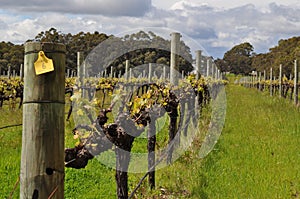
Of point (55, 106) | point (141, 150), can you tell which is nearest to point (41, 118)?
point (55, 106)

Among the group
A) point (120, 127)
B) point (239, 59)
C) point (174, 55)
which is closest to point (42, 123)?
point (120, 127)

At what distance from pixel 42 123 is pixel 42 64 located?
12.3 inches

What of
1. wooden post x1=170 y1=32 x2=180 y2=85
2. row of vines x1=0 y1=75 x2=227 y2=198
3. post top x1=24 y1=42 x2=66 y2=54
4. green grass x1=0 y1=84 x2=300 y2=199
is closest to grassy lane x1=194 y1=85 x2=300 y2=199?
green grass x1=0 y1=84 x2=300 y2=199

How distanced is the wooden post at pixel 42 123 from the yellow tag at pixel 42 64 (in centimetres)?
3

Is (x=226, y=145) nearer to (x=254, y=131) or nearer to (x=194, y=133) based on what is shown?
(x=194, y=133)

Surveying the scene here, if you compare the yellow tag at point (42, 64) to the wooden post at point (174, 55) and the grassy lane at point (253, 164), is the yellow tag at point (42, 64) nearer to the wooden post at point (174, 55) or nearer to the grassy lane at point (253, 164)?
the grassy lane at point (253, 164)

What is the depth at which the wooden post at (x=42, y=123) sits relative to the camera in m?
2.44

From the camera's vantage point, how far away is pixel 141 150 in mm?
8023

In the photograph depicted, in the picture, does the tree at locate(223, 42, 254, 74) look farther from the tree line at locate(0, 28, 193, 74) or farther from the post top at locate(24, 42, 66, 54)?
the post top at locate(24, 42, 66, 54)

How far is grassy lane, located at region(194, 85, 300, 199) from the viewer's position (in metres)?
5.79

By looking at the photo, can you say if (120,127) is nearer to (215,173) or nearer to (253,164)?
(215,173)

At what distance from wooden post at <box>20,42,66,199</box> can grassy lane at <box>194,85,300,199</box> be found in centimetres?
331

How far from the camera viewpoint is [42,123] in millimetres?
2441

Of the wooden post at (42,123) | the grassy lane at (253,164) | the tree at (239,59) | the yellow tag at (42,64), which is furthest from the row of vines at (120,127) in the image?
the tree at (239,59)
